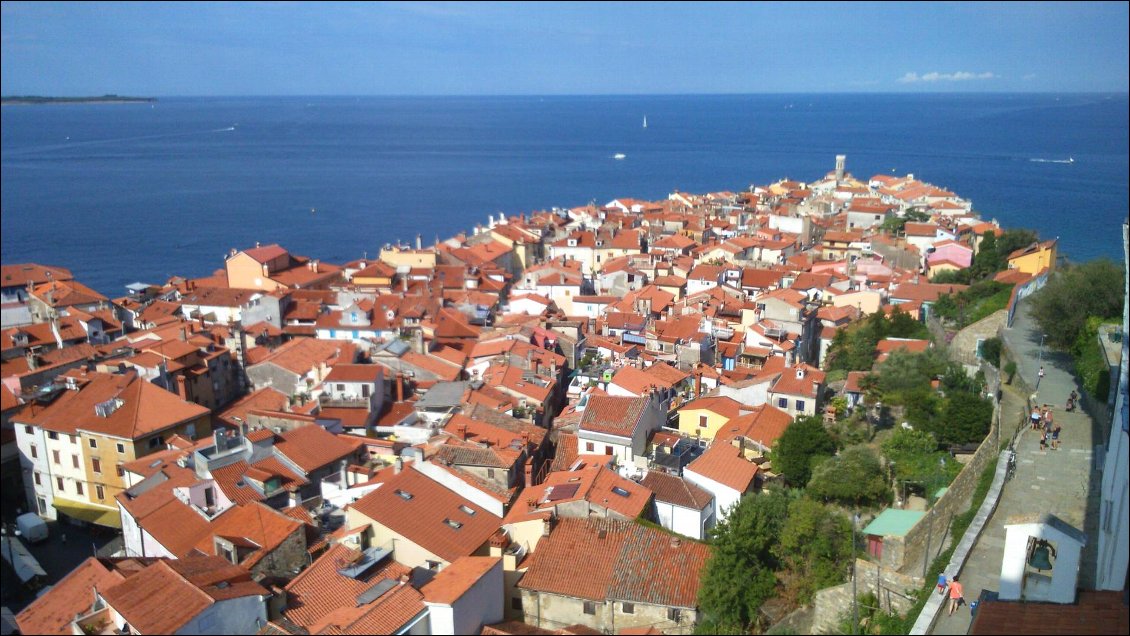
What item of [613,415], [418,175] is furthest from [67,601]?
[418,175]

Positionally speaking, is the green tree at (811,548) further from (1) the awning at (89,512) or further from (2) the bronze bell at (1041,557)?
(1) the awning at (89,512)

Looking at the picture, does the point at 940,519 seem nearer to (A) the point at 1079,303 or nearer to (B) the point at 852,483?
(B) the point at 852,483

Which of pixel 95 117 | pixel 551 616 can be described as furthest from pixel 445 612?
pixel 95 117

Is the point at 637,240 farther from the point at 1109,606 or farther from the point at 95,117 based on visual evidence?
the point at 95,117

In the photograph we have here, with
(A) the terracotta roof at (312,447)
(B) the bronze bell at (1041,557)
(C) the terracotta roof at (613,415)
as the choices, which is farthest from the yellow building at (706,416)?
(B) the bronze bell at (1041,557)

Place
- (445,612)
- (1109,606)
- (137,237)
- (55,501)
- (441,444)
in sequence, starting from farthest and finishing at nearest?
1. (137,237)
2. (55,501)
3. (441,444)
4. (445,612)
5. (1109,606)
